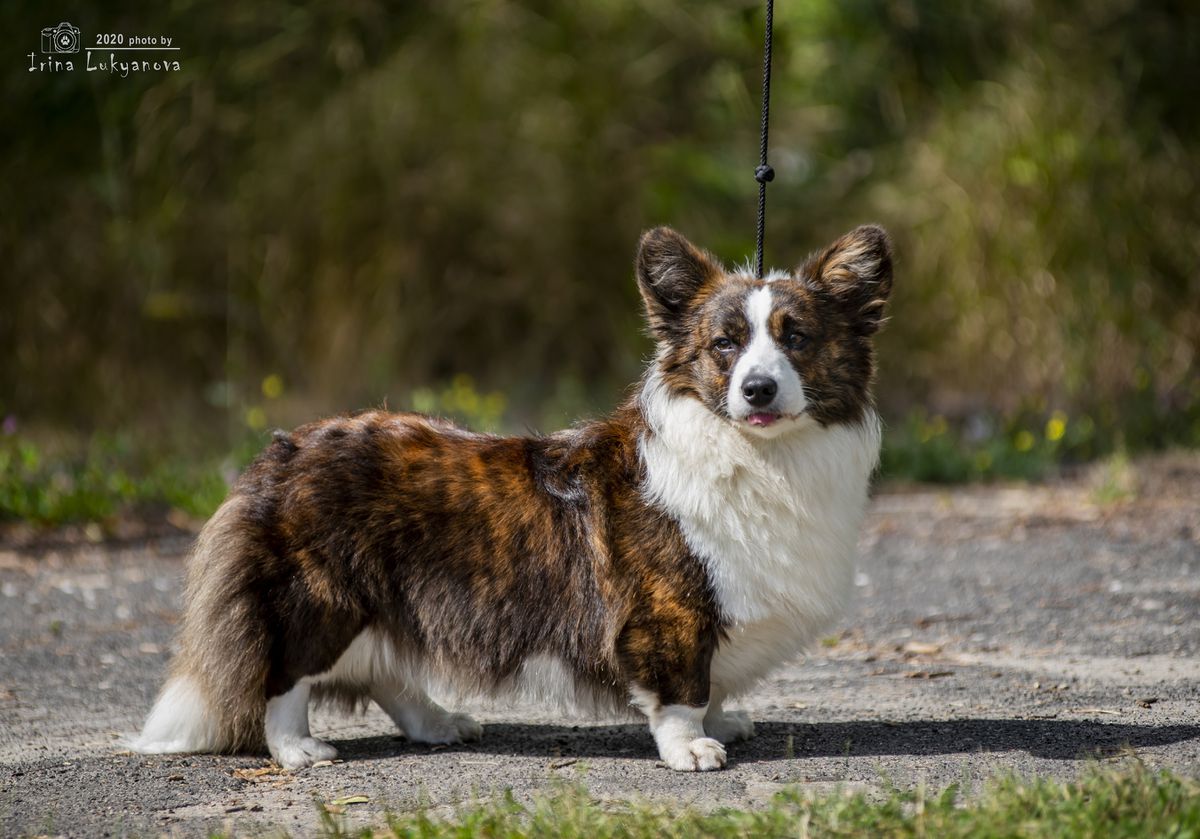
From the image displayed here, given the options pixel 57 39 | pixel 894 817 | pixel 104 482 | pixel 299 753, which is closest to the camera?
pixel 894 817

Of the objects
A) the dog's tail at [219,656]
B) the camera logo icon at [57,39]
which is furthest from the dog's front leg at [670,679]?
the camera logo icon at [57,39]

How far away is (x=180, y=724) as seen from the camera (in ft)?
14.1

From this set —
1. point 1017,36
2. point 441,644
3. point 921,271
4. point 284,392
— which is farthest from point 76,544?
point 1017,36

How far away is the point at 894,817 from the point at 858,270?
171cm

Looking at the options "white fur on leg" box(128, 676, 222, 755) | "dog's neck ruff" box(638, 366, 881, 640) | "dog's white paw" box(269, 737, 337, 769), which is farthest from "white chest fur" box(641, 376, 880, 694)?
"white fur on leg" box(128, 676, 222, 755)

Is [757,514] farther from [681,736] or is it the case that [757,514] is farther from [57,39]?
[57,39]

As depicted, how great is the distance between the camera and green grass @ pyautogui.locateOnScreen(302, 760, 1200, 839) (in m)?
3.15

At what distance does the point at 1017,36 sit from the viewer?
1156 cm

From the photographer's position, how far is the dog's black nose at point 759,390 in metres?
3.98

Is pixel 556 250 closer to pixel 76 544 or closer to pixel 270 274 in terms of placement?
pixel 270 274

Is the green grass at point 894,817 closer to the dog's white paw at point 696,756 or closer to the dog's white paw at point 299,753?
the dog's white paw at point 696,756

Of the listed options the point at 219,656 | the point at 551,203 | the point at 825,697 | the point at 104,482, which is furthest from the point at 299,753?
the point at 551,203

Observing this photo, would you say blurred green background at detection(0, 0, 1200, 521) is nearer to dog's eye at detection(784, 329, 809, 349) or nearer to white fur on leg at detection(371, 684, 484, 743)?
white fur on leg at detection(371, 684, 484, 743)

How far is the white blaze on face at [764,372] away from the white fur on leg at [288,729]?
151cm
